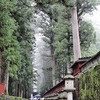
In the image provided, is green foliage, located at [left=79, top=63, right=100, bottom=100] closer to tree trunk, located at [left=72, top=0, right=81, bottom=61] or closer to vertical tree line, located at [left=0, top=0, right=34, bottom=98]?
vertical tree line, located at [left=0, top=0, right=34, bottom=98]

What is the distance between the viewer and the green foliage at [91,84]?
3.11 meters

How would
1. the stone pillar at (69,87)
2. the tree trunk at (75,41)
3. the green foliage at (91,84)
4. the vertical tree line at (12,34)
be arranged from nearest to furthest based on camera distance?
the green foliage at (91,84), the stone pillar at (69,87), the vertical tree line at (12,34), the tree trunk at (75,41)

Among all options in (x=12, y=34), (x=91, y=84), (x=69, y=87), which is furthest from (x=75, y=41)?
(x=91, y=84)

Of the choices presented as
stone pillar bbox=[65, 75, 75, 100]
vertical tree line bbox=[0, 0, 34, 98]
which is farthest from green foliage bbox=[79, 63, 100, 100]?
vertical tree line bbox=[0, 0, 34, 98]

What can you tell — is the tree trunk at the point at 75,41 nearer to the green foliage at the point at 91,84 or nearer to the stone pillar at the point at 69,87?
the stone pillar at the point at 69,87

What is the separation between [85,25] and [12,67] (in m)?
8.79

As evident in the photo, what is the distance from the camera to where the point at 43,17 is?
25.3m

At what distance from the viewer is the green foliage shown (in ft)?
10.2

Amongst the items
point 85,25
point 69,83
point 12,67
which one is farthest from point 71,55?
point 69,83

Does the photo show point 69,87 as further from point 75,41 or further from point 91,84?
point 75,41

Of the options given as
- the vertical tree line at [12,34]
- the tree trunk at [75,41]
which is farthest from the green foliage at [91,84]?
the tree trunk at [75,41]

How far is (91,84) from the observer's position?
342 cm

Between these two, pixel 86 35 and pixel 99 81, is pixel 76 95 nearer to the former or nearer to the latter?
pixel 99 81

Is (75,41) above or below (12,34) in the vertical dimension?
below
